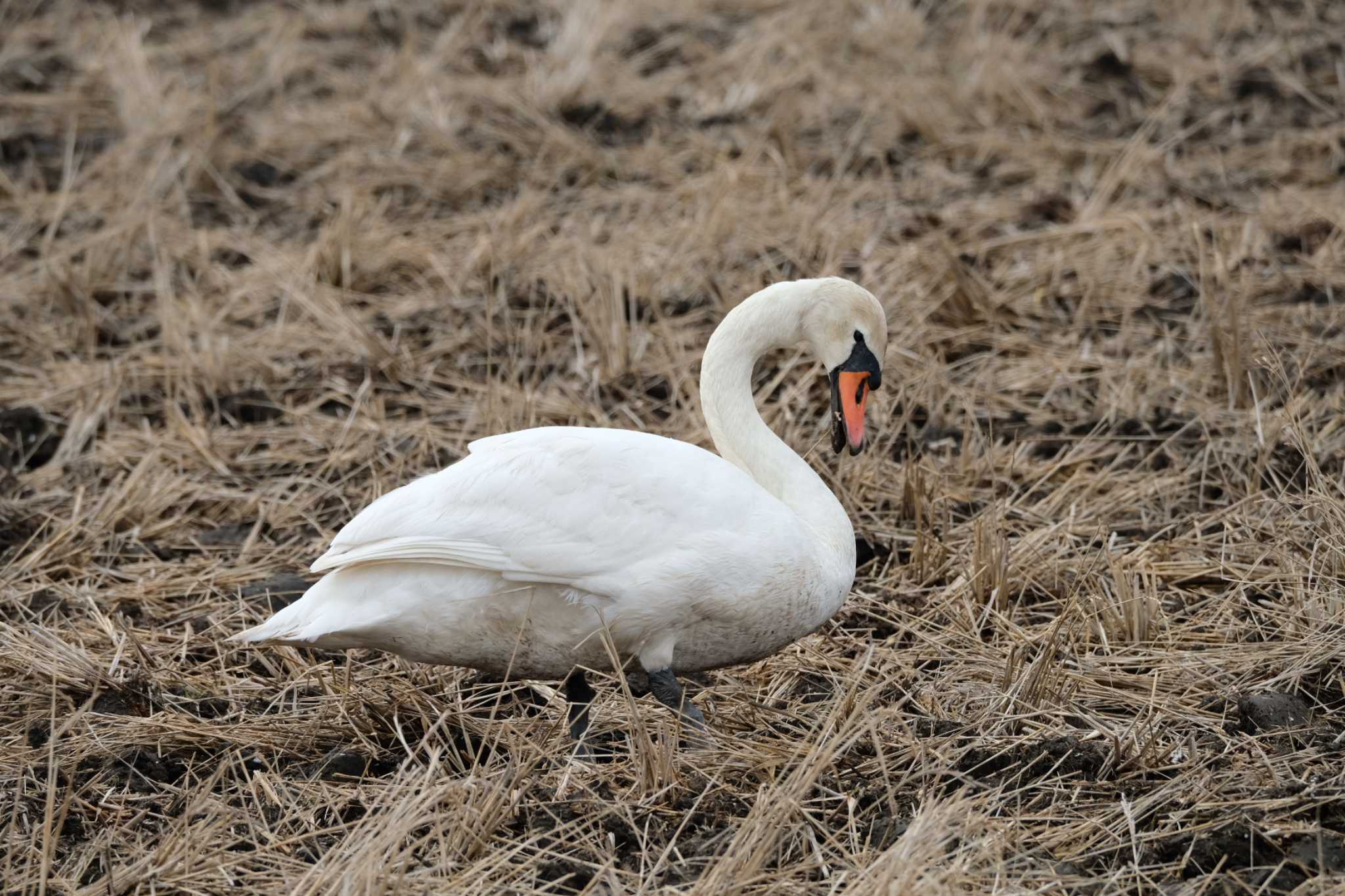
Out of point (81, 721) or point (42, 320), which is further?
point (42, 320)

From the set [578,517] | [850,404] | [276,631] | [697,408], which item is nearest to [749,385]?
[850,404]

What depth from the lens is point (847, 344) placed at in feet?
12.6

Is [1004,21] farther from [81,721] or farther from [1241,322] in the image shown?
[81,721]

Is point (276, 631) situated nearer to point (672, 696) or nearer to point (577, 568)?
point (577, 568)

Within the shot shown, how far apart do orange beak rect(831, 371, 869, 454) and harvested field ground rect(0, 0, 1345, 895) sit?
59 centimetres

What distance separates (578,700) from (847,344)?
1066mm

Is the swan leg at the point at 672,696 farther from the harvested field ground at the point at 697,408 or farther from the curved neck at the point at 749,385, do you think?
the curved neck at the point at 749,385

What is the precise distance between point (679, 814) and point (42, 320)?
445cm

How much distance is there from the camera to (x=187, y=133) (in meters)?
8.28

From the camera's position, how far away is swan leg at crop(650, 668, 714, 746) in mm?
3451

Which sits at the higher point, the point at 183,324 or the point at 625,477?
the point at 625,477

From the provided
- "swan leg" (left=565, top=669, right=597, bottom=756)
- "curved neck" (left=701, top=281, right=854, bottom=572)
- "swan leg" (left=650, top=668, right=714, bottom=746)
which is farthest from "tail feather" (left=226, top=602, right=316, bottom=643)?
"curved neck" (left=701, top=281, right=854, bottom=572)

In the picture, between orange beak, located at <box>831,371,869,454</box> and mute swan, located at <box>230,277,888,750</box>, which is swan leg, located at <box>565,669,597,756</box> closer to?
mute swan, located at <box>230,277,888,750</box>

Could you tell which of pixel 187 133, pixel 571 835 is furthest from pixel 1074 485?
pixel 187 133
